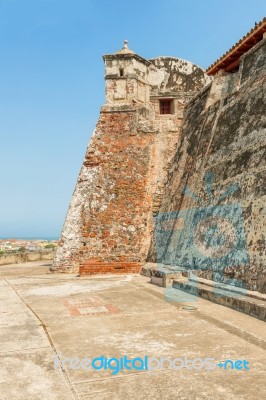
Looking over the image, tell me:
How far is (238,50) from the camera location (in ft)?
32.9

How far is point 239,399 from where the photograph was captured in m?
2.38

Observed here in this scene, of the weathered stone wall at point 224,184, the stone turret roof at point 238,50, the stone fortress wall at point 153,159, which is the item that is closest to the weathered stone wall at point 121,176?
the stone fortress wall at point 153,159

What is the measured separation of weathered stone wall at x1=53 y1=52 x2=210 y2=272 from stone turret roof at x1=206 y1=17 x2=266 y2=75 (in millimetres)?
2254

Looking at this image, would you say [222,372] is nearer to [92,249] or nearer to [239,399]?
[239,399]

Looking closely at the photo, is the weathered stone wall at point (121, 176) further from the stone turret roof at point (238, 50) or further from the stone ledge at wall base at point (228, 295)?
the stone ledge at wall base at point (228, 295)

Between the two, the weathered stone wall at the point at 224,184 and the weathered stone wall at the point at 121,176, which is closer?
the weathered stone wall at the point at 224,184

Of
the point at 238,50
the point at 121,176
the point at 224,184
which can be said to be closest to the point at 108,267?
the point at 121,176

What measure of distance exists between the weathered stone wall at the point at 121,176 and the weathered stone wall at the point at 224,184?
553 mm

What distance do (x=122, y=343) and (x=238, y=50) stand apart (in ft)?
29.7

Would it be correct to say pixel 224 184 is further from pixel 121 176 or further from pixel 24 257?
pixel 24 257

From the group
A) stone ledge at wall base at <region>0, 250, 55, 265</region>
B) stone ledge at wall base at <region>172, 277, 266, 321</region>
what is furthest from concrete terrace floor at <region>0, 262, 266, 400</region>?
stone ledge at wall base at <region>0, 250, 55, 265</region>

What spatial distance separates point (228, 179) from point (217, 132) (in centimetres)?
207

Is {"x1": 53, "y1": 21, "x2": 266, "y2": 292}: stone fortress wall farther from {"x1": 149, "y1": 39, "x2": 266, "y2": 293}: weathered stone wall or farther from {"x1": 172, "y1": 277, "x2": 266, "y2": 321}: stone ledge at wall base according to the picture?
{"x1": 172, "y1": 277, "x2": 266, "y2": 321}: stone ledge at wall base

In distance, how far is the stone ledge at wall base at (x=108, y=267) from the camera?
9344 mm
